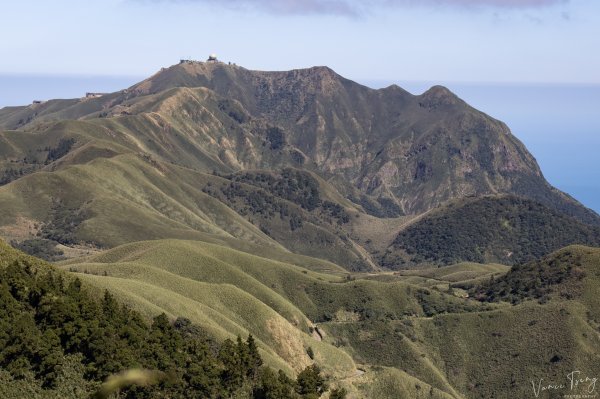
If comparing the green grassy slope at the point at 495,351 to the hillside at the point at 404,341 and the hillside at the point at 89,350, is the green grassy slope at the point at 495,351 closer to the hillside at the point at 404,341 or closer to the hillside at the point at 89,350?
the hillside at the point at 404,341

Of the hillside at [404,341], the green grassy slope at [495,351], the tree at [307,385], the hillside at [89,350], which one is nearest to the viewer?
the hillside at [89,350]

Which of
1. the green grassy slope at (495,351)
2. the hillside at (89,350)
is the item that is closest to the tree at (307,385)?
the hillside at (89,350)

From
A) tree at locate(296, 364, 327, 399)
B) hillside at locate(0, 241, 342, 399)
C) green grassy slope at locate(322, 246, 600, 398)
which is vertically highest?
hillside at locate(0, 241, 342, 399)

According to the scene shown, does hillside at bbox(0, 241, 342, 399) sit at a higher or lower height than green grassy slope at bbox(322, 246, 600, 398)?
higher

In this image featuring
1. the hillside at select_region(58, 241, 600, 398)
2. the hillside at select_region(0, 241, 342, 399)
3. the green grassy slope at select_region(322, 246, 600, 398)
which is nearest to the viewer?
the hillside at select_region(0, 241, 342, 399)

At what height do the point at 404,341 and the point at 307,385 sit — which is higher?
the point at 307,385

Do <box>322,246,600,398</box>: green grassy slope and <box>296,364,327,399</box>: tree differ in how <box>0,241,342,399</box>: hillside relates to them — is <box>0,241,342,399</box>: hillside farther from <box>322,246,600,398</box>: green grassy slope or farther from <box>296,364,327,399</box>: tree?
<box>322,246,600,398</box>: green grassy slope

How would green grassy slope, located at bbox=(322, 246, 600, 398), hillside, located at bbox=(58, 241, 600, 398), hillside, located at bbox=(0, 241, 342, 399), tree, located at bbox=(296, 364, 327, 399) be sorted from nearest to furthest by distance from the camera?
hillside, located at bbox=(0, 241, 342, 399) → tree, located at bbox=(296, 364, 327, 399) → hillside, located at bbox=(58, 241, 600, 398) → green grassy slope, located at bbox=(322, 246, 600, 398)

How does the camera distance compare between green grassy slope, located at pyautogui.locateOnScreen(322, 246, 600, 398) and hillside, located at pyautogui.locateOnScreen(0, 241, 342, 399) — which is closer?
hillside, located at pyautogui.locateOnScreen(0, 241, 342, 399)

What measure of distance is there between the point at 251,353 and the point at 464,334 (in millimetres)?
100093

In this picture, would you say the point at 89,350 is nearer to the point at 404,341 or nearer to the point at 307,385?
the point at 307,385

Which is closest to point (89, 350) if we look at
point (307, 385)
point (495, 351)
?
point (307, 385)

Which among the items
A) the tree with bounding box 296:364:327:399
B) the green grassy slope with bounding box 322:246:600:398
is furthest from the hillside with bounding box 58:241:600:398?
the tree with bounding box 296:364:327:399

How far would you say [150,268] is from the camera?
6732 inches
